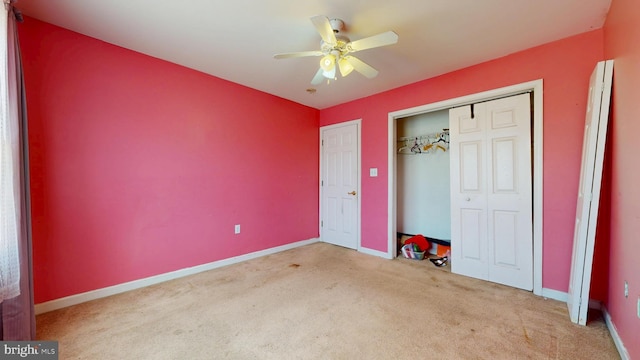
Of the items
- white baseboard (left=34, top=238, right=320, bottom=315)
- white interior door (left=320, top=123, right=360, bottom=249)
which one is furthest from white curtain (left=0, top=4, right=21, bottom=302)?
white interior door (left=320, top=123, right=360, bottom=249)

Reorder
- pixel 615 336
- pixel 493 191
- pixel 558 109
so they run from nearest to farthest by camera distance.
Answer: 1. pixel 615 336
2. pixel 558 109
3. pixel 493 191

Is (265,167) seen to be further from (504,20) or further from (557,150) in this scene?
(557,150)

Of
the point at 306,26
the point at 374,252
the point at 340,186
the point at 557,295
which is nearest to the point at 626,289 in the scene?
the point at 557,295

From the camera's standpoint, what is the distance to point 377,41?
1.89 m

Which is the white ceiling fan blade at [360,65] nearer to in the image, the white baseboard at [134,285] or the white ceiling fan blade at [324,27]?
the white ceiling fan blade at [324,27]

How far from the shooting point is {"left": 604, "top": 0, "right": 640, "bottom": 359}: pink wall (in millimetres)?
1474

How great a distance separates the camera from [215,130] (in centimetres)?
323

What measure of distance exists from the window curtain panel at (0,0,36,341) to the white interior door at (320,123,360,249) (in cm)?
347

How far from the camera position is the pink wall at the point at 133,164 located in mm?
2158

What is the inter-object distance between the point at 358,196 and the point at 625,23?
3.05 metres

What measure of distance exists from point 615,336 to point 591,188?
1.03 m

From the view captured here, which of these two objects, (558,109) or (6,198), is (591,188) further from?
(6,198)

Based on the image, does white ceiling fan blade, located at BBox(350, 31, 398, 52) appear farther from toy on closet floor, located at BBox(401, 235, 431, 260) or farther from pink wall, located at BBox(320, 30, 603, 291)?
toy on closet floor, located at BBox(401, 235, 431, 260)

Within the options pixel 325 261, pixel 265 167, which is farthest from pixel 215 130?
pixel 325 261
